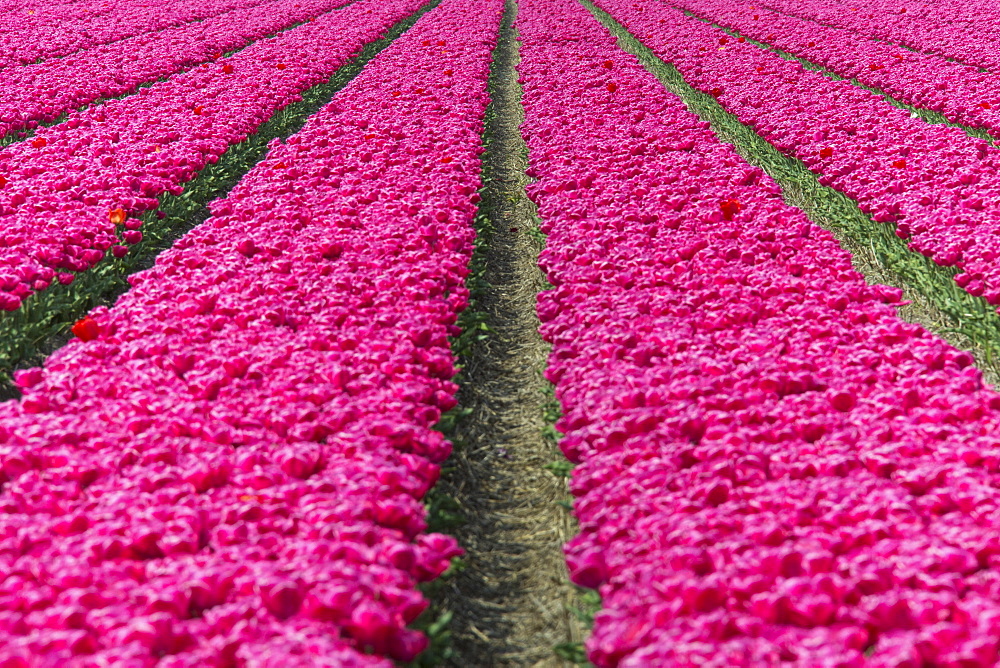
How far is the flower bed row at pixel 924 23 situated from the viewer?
1543 centimetres

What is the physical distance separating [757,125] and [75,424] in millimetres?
9745

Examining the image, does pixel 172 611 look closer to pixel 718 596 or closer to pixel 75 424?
pixel 75 424

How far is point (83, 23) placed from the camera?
20766mm

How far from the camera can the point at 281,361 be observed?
4719mm

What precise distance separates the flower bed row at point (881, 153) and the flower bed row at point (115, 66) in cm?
1034

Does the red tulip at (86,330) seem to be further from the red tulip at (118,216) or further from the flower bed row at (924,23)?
the flower bed row at (924,23)

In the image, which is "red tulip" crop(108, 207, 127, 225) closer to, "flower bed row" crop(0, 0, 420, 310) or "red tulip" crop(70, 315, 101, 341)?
"flower bed row" crop(0, 0, 420, 310)

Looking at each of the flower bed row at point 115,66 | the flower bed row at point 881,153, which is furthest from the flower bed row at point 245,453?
the flower bed row at point 115,66

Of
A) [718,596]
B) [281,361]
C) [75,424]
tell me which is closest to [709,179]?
[281,361]

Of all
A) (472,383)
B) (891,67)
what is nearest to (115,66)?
(472,383)

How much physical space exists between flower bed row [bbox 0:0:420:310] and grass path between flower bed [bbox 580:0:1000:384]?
692cm

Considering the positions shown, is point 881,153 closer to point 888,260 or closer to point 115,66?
point 888,260

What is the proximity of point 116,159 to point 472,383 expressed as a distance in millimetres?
6052

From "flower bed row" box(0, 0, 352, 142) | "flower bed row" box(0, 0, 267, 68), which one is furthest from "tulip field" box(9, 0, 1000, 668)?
"flower bed row" box(0, 0, 267, 68)
